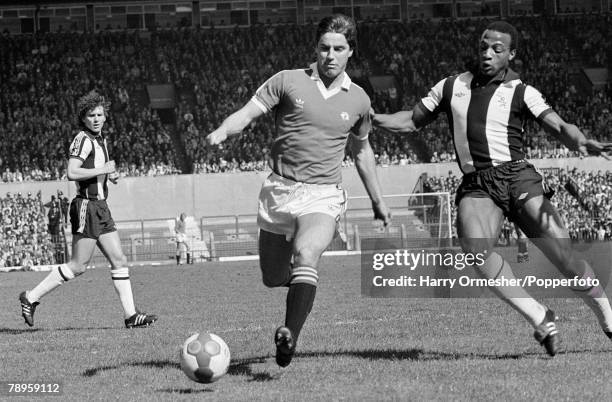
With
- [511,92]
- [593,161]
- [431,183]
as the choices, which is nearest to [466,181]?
[511,92]

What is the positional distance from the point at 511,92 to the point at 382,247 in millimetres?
23742

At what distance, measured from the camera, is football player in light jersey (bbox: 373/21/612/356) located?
697 cm

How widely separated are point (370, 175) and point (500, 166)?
36.5 inches

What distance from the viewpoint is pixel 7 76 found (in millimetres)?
43500

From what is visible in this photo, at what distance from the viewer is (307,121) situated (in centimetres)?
671

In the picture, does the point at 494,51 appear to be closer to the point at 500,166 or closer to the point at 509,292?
the point at 500,166

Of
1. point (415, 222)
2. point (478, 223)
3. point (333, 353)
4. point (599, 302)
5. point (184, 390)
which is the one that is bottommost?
point (415, 222)

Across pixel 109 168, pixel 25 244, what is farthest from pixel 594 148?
pixel 25 244

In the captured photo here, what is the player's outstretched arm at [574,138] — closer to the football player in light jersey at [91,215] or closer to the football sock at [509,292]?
the football sock at [509,292]

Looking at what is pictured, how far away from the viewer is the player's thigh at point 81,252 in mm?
10055

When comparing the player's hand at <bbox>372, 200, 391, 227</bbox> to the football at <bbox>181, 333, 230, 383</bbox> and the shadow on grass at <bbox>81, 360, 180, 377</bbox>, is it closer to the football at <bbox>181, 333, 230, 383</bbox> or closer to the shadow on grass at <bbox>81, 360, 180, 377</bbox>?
the football at <bbox>181, 333, 230, 383</bbox>

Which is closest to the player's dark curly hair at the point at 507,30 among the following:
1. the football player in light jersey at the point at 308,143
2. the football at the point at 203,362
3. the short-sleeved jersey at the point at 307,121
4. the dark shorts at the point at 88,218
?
the football player in light jersey at the point at 308,143

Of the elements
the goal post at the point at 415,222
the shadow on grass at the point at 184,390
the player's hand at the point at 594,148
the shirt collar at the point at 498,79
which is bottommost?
the goal post at the point at 415,222

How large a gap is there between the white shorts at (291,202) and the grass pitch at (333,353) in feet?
3.17
